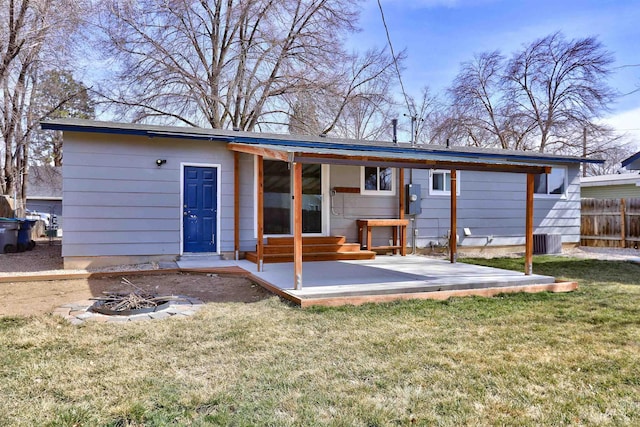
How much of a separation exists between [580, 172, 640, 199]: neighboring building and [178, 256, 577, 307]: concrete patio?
1176 cm

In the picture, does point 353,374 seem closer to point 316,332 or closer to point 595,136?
point 316,332

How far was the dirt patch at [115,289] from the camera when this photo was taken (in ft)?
15.9

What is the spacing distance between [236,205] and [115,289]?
2820mm

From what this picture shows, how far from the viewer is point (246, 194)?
8.15 metres

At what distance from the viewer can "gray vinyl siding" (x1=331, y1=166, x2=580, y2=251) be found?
904 cm

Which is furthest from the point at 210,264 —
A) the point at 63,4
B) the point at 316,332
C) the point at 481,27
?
the point at 63,4

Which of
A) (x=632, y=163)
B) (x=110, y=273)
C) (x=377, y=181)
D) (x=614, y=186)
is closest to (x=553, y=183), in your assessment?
(x=632, y=163)

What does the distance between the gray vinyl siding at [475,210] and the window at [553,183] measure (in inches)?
4.9

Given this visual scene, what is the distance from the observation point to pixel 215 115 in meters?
16.5

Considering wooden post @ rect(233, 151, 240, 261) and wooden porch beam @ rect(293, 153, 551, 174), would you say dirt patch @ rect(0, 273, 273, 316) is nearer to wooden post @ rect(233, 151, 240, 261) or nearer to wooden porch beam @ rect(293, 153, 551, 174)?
wooden post @ rect(233, 151, 240, 261)

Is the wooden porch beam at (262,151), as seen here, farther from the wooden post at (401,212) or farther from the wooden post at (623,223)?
the wooden post at (623,223)

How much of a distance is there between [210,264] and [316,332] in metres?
3.93

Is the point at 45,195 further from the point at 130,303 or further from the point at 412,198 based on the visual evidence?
the point at 130,303

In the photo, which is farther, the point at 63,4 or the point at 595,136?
the point at 595,136
